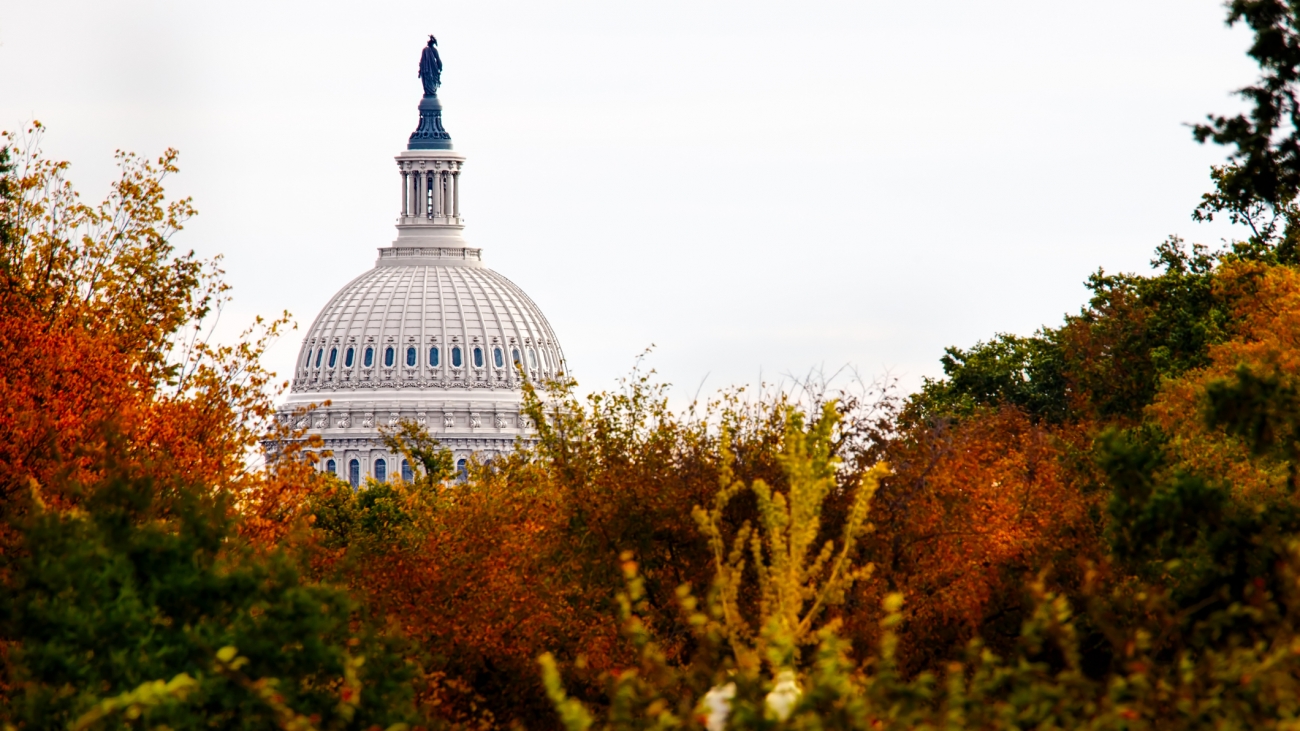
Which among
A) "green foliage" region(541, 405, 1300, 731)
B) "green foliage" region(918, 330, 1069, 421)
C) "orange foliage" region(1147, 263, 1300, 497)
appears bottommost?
"green foliage" region(541, 405, 1300, 731)

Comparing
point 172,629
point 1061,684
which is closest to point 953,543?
point 172,629

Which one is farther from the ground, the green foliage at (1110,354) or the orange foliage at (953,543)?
the green foliage at (1110,354)

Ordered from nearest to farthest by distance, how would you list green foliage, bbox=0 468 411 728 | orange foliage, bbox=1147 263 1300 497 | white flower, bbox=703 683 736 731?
1. white flower, bbox=703 683 736 731
2. green foliage, bbox=0 468 411 728
3. orange foliage, bbox=1147 263 1300 497

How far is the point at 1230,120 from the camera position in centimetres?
2573

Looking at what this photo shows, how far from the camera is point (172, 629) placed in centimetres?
2211

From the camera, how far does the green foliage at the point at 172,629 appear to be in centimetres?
2111

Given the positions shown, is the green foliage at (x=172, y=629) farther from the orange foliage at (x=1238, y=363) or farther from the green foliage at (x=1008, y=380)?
the green foliage at (x=1008, y=380)

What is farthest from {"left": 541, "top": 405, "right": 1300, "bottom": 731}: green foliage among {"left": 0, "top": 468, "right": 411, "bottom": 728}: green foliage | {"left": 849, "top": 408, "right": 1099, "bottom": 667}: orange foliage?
{"left": 849, "top": 408, "right": 1099, "bottom": 667}: orange foliage

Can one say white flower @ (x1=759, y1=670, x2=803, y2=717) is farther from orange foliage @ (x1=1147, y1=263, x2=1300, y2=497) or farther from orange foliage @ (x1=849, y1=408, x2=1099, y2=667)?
orange foliage @ (x1=1147, y1=263, x2=1300, y2=497)

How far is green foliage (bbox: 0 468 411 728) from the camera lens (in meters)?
21.1

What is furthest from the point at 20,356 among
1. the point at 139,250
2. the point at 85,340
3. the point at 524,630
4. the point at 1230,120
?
the point at 1230,120

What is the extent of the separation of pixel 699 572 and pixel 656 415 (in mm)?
4012

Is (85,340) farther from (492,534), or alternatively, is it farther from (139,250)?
(492,534)

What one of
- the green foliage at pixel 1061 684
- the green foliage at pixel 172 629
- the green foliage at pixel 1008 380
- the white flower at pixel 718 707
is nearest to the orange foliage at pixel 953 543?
the green foliage at pixel 1061 684
